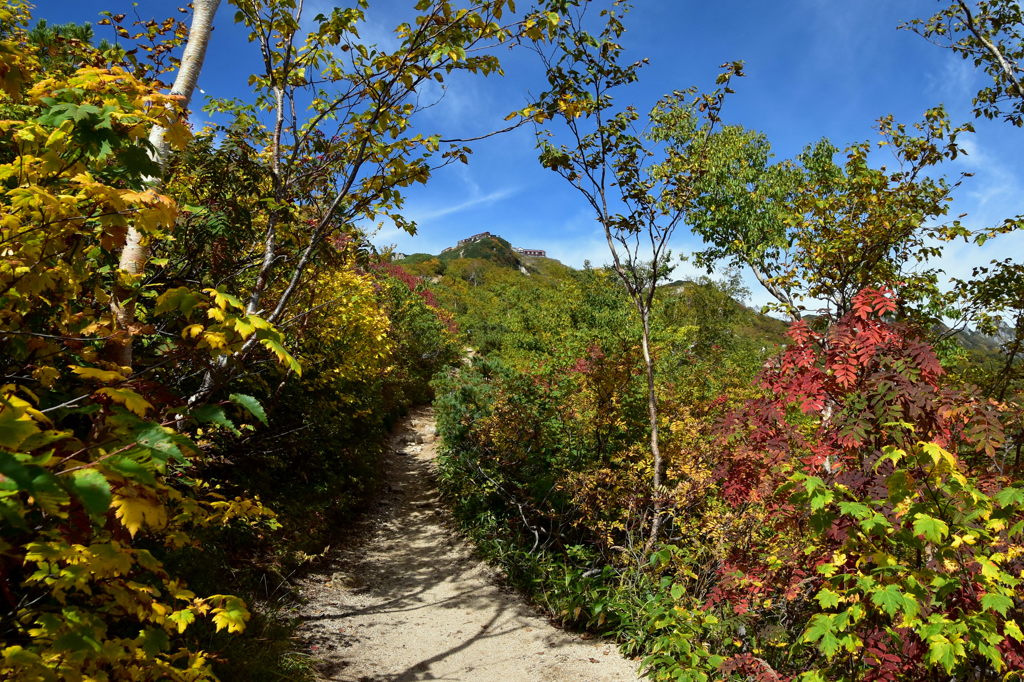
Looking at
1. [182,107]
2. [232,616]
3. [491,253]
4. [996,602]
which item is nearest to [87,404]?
[232,616]

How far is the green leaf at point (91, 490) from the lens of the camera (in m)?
1.05

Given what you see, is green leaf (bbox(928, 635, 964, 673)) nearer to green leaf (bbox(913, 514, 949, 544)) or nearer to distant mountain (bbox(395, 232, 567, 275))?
green leaf (bbox(913, 514, 949, 544))

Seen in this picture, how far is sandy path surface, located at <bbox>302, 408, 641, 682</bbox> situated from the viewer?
197 inches

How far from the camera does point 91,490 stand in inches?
42.0

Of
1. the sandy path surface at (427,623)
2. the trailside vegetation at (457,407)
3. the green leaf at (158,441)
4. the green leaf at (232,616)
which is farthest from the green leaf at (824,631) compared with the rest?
the sandy path surface at (427,623)

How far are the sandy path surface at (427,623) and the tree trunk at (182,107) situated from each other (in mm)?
3992

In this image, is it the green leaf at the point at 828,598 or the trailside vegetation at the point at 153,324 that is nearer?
the trailside vegetation at the point at 153,324

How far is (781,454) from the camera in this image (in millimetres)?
3807

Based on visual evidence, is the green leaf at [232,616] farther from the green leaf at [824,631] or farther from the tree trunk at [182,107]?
the green leaf at [824,631]

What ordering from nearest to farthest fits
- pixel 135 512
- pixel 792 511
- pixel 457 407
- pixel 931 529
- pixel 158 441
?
1. pixel 158 441
2. pixel 135 512
3. pixel 931 529
4. pixel 792 511
5. pixel 457 407

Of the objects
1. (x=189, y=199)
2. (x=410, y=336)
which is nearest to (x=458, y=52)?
(x=189, y=199)

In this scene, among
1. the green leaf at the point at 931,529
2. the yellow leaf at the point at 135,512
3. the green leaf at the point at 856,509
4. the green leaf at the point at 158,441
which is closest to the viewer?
the green leaf at the point at 158,441

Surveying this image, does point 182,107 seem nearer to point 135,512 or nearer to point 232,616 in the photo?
point 135,512

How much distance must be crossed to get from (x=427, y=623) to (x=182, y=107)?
595cm
